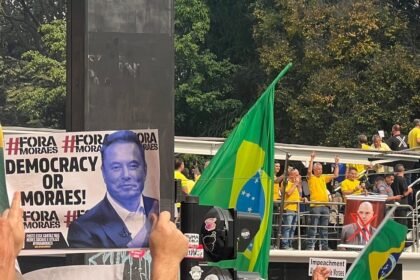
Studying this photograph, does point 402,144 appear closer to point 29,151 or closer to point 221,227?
point 221,227

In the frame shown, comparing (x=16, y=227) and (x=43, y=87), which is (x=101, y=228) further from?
(x=43, y=87)

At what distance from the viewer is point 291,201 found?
54.3 feet

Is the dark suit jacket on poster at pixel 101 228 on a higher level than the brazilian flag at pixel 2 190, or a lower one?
lower

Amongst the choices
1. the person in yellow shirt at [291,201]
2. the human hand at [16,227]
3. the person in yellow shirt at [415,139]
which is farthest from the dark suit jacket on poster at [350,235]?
the human hand at [16,227]

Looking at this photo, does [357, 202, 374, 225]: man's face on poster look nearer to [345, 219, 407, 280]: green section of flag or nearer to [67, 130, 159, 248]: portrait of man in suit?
[345, 219, 407, 280]: green section of flag

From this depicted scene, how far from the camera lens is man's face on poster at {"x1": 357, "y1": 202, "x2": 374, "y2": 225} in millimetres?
15742

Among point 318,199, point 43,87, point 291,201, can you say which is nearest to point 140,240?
point 291,201

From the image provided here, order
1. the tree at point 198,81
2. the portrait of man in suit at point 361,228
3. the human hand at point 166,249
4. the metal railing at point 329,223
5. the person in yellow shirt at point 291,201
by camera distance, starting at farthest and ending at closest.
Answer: the tree at point 198,81 → the metal railing at point 329,223 → the person in yellow shirt at point 291,201 → the portrait of man in suit at point 361,228 → the human hand at point 166,249

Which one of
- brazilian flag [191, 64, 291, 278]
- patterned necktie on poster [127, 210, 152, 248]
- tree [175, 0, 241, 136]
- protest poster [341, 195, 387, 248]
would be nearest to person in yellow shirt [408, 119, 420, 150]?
protest poster [341, 195, 387, 248]

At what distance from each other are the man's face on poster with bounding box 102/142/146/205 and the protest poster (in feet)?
36.7

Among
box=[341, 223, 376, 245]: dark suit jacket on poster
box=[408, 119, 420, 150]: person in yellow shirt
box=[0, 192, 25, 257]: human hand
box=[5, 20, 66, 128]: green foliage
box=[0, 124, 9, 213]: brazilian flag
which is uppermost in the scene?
box=[5, 20, 66, 128]: green foliage

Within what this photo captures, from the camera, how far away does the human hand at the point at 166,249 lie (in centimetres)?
328

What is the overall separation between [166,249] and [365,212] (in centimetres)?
1269

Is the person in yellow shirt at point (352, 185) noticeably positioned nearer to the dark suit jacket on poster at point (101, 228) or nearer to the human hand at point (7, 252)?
the dark suit jacket on poster at point (101, 228)
